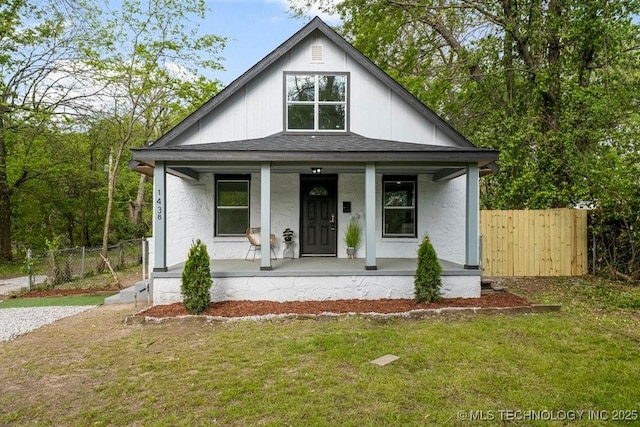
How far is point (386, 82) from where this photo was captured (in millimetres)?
8875

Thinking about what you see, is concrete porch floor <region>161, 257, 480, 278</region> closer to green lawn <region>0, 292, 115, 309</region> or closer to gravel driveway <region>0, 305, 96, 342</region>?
gravel driveway <region>0, 305, 96, 342</region>

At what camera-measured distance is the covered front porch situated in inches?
283

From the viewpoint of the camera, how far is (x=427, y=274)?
6.89 m

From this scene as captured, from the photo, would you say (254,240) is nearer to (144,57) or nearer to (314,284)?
(314,284)

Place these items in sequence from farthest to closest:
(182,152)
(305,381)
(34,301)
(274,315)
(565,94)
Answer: (565,94)
(34,301)
(182,152)
(274,315)
(305,381)

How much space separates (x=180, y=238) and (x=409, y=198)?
5.91 m

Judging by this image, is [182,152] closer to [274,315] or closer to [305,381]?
[274,315]

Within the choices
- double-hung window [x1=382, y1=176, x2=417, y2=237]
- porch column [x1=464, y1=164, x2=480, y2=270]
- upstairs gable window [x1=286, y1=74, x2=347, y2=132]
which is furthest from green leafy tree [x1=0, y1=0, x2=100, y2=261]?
porch column [x1=464, y1=164, x2=480, y2=270]

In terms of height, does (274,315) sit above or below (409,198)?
below

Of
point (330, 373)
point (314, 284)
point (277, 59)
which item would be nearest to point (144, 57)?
point (277, 59)

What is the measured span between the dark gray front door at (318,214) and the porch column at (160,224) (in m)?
3.51

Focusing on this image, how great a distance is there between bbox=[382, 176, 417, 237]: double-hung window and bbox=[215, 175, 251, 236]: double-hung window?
141 inches

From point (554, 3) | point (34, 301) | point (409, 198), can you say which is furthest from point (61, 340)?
point (554, 3)

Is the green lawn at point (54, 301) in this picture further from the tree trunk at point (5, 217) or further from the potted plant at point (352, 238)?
the tree trunk at point (5, 217)
